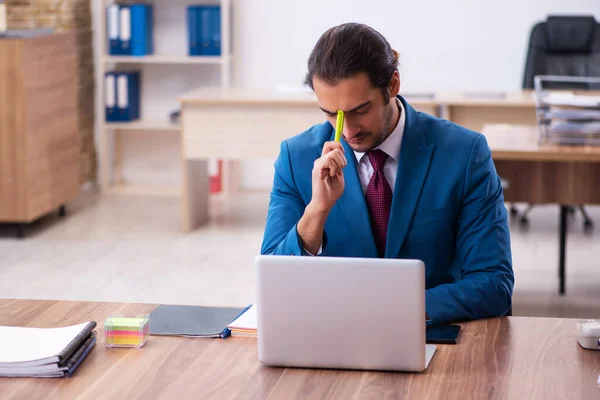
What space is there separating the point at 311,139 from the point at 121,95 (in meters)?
4.04

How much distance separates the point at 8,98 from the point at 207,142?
1.03m

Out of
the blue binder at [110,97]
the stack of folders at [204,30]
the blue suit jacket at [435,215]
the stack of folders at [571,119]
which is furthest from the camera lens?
the blue binder at [110,97]

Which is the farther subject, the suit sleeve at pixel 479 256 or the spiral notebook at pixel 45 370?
the suit sleeve at pixel 479 256

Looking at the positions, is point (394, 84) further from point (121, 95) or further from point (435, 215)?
point (121, 95)

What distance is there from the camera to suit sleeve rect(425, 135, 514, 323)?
1.74 m

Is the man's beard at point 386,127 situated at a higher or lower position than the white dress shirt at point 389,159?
higher

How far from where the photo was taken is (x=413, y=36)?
5.91 metres

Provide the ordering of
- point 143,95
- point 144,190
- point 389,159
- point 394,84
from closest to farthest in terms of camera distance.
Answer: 1. point 394,84
2. point 389,159
3. point 144,190
4. point 143,95

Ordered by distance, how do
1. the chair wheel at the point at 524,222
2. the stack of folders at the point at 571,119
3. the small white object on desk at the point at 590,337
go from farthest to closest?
the chair wheel at the point at 524,222 → the stack of folders at the point at 571,119 → the small white object on desk at the point at 590,337

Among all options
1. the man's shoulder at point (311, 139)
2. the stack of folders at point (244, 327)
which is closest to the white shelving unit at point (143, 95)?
the man's shoulder at point (311, 139)

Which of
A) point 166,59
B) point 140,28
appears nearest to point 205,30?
point 166,59

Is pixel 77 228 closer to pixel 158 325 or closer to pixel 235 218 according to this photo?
pixel 235 218

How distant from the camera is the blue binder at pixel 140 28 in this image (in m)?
5.74

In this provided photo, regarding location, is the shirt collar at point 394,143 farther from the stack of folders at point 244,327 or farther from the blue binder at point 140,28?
the blue binder at point 140,28
